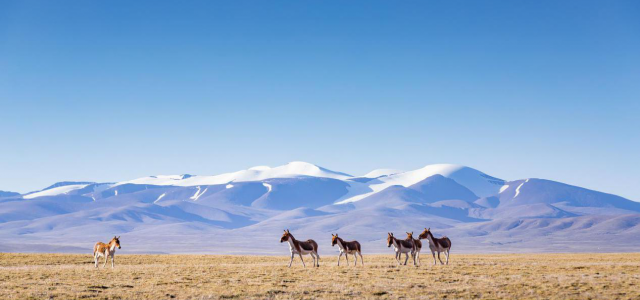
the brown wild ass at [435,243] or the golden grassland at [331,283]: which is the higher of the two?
the brown wild ass at [435,243]

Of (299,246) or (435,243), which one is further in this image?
(435,243)

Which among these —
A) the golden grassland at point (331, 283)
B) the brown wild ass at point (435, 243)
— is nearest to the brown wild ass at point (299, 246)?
the golden grassland at point (331, 283)

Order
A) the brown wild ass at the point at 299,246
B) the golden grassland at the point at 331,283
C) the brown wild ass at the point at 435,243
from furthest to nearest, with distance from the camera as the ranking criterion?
the brown wild ass at the point at 435,243 → the brown wild ass at the point at 299,246 → the golden grassland at the point at 331,283

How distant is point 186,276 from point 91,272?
18.9 ft

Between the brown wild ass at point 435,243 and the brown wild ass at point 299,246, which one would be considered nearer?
the brown wild ass at point 299,246

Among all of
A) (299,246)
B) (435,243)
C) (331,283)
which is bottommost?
(331,283)

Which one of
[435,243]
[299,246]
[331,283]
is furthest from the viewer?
[435,243]

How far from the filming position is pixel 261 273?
32125 mm

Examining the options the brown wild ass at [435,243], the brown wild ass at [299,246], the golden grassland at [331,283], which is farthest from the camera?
the brown wild ass at [435,243]

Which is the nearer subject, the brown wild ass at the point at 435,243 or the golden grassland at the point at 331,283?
the golden grassland at the point at 331,283

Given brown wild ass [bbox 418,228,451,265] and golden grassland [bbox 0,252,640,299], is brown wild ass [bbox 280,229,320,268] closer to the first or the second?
golden grassland [bbox 0,252,640,299]

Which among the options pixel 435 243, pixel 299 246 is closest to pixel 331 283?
pixel 299 246

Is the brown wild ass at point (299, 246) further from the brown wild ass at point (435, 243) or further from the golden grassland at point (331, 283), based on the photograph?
the brown wild ass at point (435, 243)

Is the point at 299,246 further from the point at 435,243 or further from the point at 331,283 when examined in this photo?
the point at 331,283
